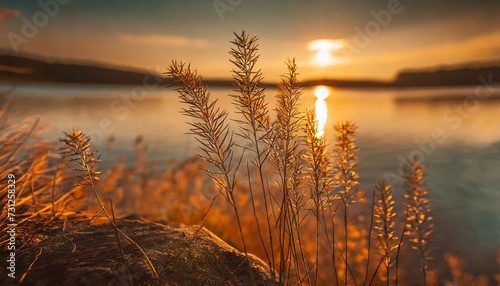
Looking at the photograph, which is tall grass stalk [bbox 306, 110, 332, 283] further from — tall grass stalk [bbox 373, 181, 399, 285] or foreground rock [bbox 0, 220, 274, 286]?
foreground rock [bbox 0, 220, 274, 286]

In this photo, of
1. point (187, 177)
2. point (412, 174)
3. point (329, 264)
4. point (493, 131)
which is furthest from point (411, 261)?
point (493, 131)

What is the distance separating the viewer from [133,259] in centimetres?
164

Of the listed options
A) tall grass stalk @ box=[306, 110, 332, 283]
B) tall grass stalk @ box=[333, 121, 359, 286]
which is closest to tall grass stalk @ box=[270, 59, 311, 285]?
Result: tall grass stalk @ box=[306, 110, 332, 283]

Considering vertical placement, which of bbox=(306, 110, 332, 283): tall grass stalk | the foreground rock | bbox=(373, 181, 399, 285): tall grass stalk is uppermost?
bbox=(306, 110, 332, 283): tall grass stalk

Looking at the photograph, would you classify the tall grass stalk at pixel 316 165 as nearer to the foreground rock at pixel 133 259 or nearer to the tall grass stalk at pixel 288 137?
the tall grass stalk at pixel 288 137

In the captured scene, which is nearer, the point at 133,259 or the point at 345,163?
the point at 133,259

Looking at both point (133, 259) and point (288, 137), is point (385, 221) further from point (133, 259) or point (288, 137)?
point (133, 259)

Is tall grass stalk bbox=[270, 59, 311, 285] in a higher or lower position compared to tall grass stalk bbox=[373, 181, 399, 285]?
higher

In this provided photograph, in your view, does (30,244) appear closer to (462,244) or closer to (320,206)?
(320,206)

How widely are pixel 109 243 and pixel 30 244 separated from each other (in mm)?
369

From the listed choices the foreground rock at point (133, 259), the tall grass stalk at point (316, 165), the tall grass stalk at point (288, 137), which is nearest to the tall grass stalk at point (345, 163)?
the tall grass stalk at point (316, 165)

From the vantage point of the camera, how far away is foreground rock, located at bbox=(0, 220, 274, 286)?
1521 mm

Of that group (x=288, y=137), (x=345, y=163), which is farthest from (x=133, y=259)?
(x=345, y=163)

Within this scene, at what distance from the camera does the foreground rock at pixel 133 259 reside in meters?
1.52
